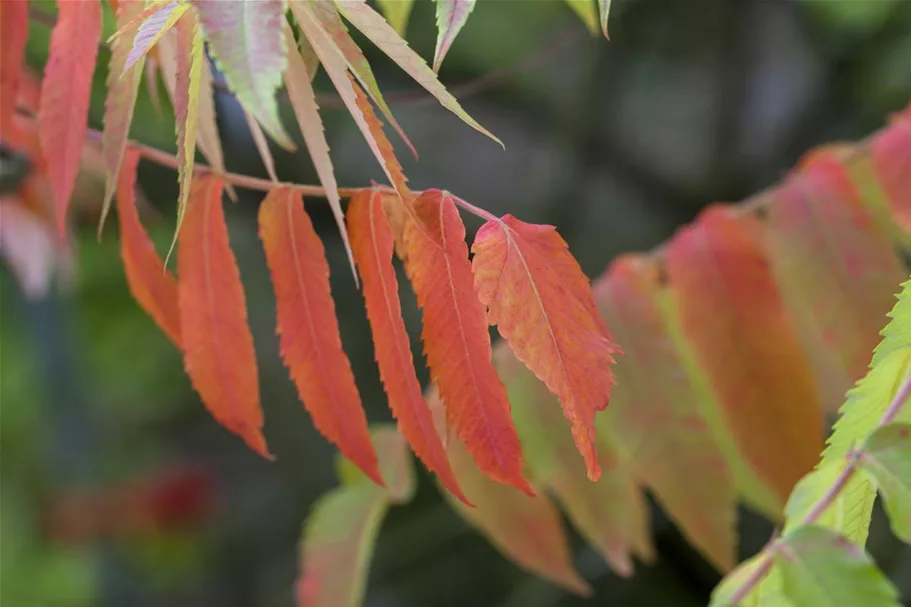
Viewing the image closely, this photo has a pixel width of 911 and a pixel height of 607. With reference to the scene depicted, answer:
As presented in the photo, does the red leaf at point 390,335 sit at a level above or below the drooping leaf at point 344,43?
below

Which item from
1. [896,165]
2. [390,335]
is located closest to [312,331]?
[390,335]

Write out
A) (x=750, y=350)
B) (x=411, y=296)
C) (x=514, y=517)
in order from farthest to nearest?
1. (x=411, y=296)
2. (x=514, y=517)
3. (x=750, y=350)

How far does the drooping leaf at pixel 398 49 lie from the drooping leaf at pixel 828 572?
163 millimetres

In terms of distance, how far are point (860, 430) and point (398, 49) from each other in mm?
206

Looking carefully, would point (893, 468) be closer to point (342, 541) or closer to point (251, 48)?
point (251, 48)

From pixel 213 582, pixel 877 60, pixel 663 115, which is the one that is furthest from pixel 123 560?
pixel 877 60

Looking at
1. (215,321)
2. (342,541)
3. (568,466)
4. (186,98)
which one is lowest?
(342,541)

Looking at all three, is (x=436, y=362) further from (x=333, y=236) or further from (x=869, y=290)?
(x=333, y=236)

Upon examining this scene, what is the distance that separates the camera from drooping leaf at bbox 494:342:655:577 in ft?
1.73

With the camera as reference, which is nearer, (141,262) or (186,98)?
(186,98)

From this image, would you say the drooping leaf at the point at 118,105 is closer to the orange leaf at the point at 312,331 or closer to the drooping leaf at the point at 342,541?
the orange leaf at the point at 312,331

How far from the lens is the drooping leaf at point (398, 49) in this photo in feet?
0.80

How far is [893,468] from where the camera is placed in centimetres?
23

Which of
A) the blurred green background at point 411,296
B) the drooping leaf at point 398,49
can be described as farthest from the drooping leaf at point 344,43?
the blurred green background at point 411,296
